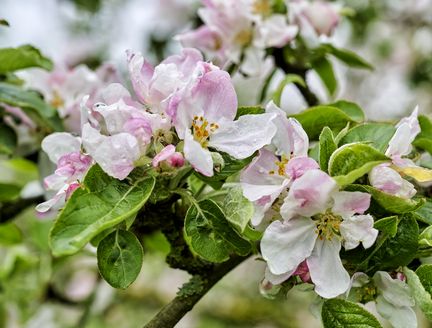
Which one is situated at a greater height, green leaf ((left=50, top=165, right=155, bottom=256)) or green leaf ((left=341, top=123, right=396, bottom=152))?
green leaf ((left=341, top=123, right=396, bottom=152))

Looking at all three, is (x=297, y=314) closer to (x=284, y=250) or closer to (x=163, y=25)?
(x=163, y=25)

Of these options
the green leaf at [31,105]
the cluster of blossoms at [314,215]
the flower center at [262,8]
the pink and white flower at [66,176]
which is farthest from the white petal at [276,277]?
the flower center at [262,8]

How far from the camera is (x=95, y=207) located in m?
0.67

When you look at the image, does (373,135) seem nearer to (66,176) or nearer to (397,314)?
(397,314)

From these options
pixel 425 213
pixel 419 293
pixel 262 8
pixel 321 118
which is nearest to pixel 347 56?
pixel 262 8

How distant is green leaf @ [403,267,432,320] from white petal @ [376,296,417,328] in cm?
3

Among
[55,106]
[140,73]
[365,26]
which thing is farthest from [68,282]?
[140,73]

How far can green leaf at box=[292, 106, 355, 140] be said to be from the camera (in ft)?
2.81

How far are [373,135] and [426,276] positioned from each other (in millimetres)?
175

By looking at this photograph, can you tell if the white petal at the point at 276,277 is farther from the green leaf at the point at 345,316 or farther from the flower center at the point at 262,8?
the flower center at the point at 262,8

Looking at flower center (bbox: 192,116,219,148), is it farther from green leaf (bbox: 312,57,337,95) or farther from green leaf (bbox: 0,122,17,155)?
green leaf (bbox: 312,57,337,95)

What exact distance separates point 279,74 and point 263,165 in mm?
709

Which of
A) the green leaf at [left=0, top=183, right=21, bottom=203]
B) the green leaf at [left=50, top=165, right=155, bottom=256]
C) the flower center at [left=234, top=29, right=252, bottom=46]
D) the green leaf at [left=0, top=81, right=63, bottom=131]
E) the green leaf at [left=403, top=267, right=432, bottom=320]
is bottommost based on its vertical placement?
the green leaf at [left=0, top=183, right=21, bottom=203]

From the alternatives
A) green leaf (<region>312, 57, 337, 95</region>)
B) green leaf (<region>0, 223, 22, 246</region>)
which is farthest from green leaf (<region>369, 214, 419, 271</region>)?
green leaf (<region>0, 223, 22, 246</region>)
